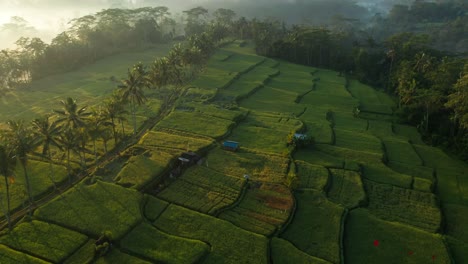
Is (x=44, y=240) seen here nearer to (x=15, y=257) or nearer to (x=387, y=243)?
(x=15, y=257)

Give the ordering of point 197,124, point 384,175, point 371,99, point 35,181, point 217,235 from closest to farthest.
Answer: point 217,235, point 35,181, point 384,175, point 197,124, point 371,99

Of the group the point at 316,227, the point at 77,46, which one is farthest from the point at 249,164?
the point at 77,46

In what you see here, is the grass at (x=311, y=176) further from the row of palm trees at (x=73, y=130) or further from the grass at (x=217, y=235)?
the row of palm trees at (x=73, y=130)

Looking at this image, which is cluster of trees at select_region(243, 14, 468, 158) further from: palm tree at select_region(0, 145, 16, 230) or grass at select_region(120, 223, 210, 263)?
palm tree at select_region(0, 145, 16, 230)

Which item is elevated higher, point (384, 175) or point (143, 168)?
point (143, 168)

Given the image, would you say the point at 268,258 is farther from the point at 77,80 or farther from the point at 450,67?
the point at 77,80
